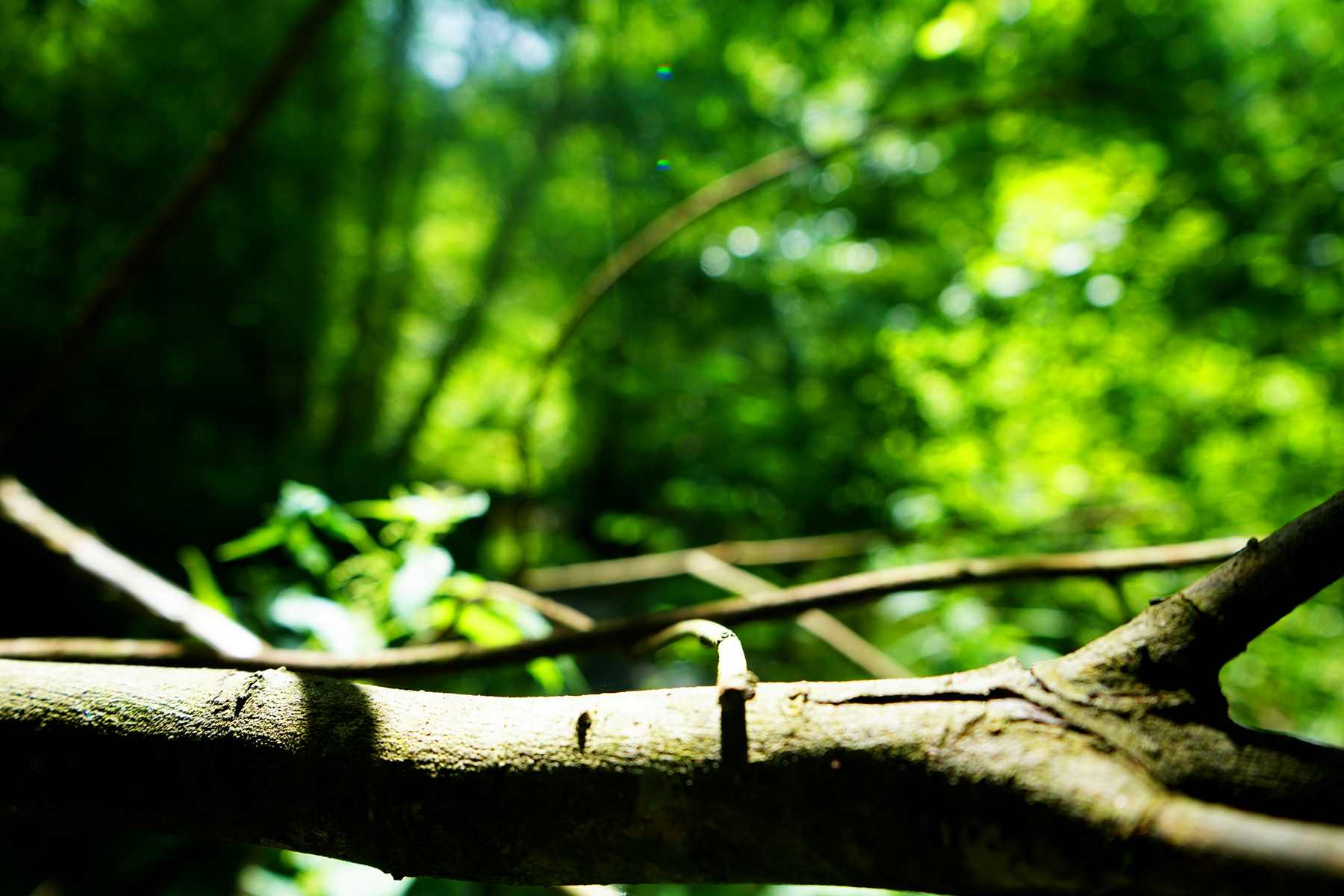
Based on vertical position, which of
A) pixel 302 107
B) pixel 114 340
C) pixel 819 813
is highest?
pixel 302 107

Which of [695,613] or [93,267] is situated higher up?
[93,267]

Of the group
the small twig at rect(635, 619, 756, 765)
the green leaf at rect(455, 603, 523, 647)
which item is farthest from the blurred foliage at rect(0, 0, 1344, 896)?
the small twig at rect(635, 619, 756, 765)

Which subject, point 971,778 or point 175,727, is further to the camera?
point 175,727

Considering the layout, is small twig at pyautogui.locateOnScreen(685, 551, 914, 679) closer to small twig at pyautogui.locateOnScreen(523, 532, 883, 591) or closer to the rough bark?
small twig at pyautogui.locateOnScreen(523, 532, 883, 591)

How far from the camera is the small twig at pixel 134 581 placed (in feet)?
4.59

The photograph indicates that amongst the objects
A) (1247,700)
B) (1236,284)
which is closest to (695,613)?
(1236,284)

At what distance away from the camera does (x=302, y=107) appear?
213 inches

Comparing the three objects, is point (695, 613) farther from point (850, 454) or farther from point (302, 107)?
point (302, 107)

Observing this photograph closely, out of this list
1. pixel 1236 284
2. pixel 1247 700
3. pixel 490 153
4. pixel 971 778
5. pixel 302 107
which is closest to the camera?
pixel 971 778

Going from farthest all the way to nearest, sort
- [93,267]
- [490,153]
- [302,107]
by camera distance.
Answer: [490,153] → [302,107] → [93,267]

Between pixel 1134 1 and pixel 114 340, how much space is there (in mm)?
5803

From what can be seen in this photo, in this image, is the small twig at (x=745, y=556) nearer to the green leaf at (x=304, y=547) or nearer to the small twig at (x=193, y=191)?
the green leaf at (x=304, y=547)

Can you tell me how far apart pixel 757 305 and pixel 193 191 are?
128 inches

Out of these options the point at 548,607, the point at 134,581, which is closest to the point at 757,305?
the point at 548,607
